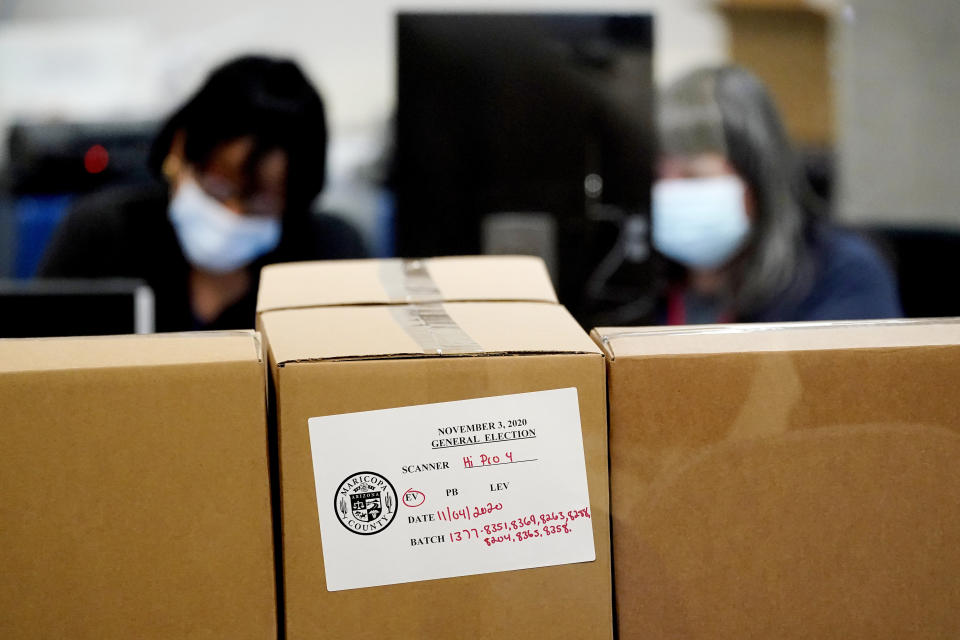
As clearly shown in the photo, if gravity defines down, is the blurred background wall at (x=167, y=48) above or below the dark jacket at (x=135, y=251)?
above

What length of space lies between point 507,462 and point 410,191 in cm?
105

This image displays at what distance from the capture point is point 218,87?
157 centimetres

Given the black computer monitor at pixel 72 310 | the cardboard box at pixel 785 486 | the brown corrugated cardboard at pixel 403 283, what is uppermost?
the brown corrugated cardboard at pixel 403 283

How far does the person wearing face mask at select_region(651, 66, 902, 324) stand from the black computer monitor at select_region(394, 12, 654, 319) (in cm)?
15

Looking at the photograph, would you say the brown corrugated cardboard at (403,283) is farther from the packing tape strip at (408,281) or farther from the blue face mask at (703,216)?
the blue face mask at (703,216)

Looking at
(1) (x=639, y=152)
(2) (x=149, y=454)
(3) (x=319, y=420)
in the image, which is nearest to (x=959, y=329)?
(3) (x=319, y=420)

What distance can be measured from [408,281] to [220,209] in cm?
90

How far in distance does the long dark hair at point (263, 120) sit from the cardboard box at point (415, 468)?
3.28 feet

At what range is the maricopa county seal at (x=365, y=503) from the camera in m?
0.62

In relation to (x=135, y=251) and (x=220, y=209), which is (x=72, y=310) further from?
(x=135, y=251)

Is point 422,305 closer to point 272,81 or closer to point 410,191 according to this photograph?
point 410,191

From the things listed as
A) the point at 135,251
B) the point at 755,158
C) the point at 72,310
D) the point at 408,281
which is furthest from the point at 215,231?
the point at 755,158

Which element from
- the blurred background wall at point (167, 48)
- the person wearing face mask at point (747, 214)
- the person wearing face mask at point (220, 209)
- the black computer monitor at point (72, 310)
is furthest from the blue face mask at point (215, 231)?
the blurred background wall at point (167, 48)

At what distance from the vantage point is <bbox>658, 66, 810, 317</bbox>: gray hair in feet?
5.66
